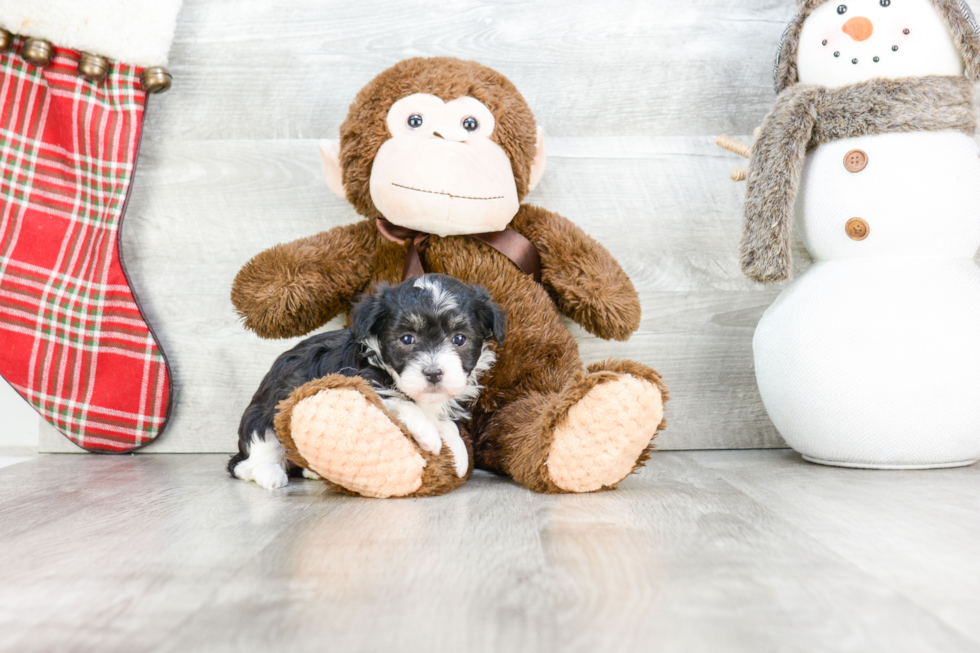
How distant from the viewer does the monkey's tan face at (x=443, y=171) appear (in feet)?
4.61

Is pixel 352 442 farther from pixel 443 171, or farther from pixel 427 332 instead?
pixel 443 171

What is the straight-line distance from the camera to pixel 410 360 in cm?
121

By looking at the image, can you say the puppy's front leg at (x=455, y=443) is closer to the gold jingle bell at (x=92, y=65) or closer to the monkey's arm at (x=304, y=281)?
the monkey's arm at (x=304, y=281)

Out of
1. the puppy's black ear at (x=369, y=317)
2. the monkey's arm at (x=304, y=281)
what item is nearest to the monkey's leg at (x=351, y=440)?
the puppy's black ear at (x=369, y=317)

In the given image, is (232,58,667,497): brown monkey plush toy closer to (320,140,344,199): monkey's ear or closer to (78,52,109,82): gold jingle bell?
(320,140,344,199): monkey's ear

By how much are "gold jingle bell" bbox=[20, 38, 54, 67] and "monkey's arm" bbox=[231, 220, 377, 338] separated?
2.31 feet

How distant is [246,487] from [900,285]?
1309 mm

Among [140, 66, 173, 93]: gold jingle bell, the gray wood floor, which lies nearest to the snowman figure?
the gray wood floor

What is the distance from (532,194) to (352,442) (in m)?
0.91

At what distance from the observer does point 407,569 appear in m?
0.84

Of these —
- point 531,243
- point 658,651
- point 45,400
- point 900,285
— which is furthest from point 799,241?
point 45,400

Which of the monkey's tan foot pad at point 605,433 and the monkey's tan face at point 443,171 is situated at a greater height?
the monkey's tan face at point 443,171

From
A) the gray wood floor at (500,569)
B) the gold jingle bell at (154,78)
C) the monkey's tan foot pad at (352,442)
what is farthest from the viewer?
the gold jingle bell at (154,78)

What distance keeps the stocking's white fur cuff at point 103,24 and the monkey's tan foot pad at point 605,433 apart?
1.30 metres
